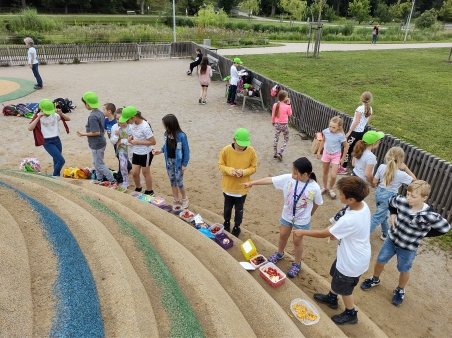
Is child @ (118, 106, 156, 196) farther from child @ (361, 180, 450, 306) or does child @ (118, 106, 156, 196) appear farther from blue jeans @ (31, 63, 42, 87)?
blue jeans @ (31, 63, 42, 87)

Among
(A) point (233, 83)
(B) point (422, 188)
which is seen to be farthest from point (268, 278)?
(A) point (233, 83)

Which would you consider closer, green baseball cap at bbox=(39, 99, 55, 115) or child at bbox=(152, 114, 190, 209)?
child at bbox=(152, 114, 190, 209)

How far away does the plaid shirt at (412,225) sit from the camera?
398cm

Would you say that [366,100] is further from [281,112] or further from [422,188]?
[422,188]

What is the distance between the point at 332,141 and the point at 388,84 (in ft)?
39.5

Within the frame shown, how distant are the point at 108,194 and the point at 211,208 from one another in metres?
1.94

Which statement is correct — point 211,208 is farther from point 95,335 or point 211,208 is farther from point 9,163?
point 9,163

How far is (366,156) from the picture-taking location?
18.9ft

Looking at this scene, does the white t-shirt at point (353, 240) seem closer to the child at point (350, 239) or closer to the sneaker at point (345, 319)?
the child at point (350, 239)

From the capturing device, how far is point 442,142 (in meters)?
10.0

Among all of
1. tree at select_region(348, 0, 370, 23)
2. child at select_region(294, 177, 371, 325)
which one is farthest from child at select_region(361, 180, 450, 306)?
tree at select_region(348, 0, 370, 23)

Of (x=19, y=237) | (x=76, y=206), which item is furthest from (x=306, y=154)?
(x=19, y=237)

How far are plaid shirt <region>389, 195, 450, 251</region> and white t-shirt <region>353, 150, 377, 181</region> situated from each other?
1458 millimetres

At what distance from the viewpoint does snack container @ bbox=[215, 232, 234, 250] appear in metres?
5.06
